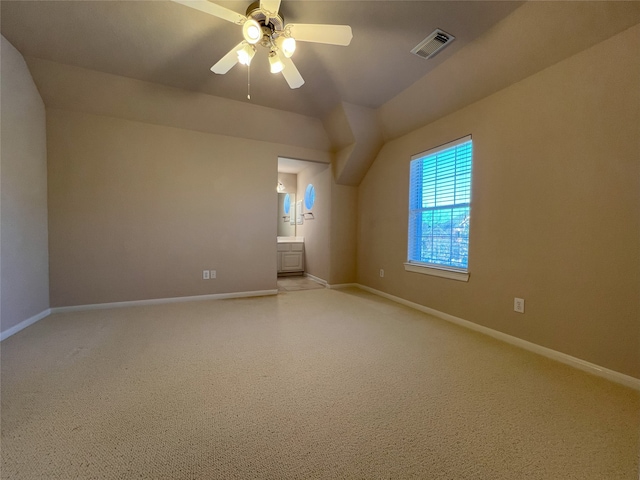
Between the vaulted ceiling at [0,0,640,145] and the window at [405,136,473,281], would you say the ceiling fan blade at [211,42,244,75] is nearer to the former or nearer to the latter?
the vaulted ceiling at [0,0,640,145]

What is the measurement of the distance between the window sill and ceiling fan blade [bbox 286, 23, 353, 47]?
7.86ft

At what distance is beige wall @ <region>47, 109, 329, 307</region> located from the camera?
2.92 m

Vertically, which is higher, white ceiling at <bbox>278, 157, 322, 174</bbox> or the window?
white ceiling at <bbox>278, 157, 322, 174</bbox>

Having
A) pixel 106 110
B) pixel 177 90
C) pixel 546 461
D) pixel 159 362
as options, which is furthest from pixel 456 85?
pixel 106 110

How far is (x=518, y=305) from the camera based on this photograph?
221 centimetres

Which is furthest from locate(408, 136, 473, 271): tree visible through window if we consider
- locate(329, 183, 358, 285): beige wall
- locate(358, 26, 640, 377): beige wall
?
locate(329, 183, 358, 285): beige wall

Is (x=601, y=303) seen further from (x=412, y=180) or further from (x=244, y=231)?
(x=244, y=231)

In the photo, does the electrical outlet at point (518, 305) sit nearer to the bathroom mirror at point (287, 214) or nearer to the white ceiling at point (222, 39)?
the white ceiling at point (222, 39)

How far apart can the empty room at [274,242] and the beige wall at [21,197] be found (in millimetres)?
28

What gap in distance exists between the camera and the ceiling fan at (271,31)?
5.42 ft

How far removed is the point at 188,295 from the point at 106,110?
2.47 meters

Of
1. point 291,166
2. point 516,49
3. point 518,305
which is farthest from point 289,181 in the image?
point 518,305

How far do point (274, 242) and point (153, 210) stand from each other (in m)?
1.67

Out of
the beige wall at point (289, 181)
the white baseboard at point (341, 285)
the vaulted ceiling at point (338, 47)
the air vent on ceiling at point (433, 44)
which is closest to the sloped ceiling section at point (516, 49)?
the vaulted ceiling at point (338, 47)
